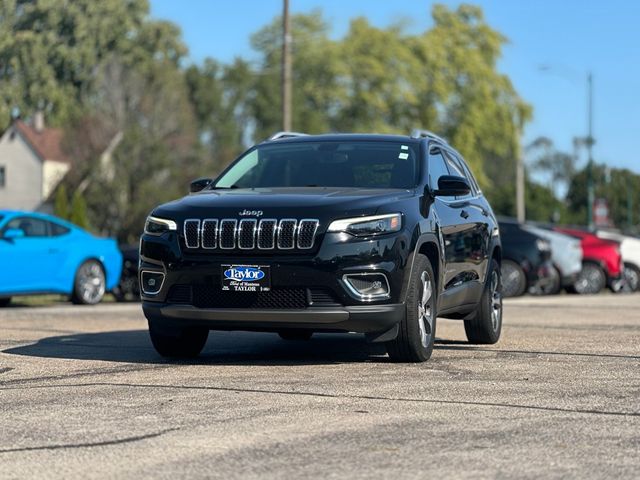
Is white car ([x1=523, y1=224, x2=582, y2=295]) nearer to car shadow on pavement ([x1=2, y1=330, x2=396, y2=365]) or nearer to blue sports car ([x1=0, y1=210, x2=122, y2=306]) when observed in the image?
blue sports car ([x1=0, y1=210, x2=122, y2=306])

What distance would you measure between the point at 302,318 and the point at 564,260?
17629 mm

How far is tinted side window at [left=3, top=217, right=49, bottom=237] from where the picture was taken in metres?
18.6

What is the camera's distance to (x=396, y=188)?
32.4ft

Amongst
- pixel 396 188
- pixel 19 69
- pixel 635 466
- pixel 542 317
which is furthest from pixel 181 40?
pixel 635 466

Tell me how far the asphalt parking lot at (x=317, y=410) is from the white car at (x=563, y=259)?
14.2 metres

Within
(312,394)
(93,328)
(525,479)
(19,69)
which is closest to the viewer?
(525,479)

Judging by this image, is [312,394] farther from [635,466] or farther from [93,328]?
[93,328]

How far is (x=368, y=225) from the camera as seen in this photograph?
356 inches

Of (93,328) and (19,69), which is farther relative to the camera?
(19,69)

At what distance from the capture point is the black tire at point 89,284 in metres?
19.7

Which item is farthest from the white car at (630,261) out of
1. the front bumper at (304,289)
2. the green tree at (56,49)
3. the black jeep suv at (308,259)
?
the green tree at (56,49)

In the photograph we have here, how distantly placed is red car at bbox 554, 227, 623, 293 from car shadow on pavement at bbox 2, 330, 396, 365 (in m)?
16.0

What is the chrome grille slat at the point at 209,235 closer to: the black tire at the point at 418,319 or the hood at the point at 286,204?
the hood at the point at 286,204

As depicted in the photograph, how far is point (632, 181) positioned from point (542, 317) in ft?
417
